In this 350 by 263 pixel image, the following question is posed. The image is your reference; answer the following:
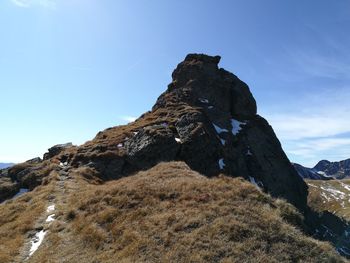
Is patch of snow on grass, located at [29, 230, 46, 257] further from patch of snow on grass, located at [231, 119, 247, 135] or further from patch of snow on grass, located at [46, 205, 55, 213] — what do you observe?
patch of snow on grass, located at [231, 119, 247, 135]

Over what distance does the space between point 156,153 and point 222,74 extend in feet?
174

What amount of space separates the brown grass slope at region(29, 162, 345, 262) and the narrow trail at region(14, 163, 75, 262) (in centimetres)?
91

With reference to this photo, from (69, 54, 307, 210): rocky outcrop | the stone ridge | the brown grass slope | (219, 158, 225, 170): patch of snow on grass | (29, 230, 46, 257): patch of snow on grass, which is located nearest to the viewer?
the brown grass slope

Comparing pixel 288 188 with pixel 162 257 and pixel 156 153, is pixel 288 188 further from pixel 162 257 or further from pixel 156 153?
pixel 162 257

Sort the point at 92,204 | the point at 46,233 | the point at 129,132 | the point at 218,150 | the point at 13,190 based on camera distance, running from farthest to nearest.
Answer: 1. the point at 129,132
2. the point at 218,150
3. the point at 13,190
4. the point at 92,204
5. the point at 46,233

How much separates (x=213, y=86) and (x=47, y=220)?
214 feet

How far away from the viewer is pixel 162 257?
51.4ft

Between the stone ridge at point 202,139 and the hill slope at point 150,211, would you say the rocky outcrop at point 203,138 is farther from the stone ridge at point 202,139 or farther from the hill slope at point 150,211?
the hill slope at point 150,211

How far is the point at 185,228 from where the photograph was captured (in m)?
17.9

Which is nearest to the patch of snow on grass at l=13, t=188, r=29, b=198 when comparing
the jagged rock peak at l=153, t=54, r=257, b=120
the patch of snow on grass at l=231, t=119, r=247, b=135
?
the jagged rock peak at l=153, t=54, r=257, b=120

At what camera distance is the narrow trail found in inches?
819


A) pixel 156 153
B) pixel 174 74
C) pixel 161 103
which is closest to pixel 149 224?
pixel 156 153

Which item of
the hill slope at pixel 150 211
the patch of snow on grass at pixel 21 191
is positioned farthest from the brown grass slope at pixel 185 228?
the patch of snow on grass at pixel 21 191

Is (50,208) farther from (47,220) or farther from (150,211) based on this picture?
(150,211)
